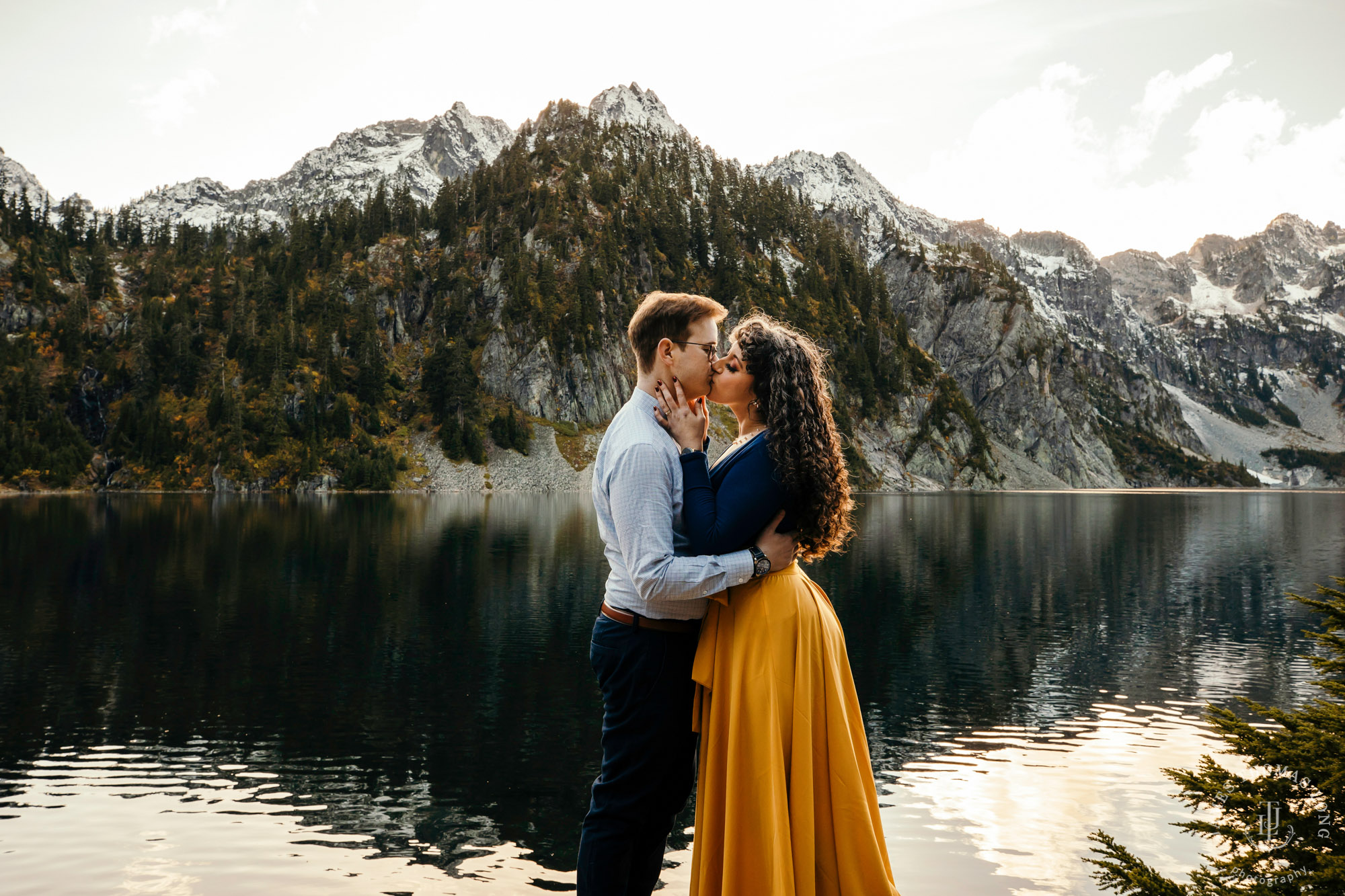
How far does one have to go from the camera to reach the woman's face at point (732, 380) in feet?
15.5

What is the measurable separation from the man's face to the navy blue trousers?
1434mm

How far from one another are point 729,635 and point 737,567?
476 mm

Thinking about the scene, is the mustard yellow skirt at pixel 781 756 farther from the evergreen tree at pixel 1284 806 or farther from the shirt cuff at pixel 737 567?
the evergreen tree at pixel 1284 806

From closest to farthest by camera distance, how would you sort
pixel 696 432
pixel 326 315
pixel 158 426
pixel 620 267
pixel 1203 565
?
pixel 696 432, pixel 1203 565, pixel 158 426, pixel 326 315, pixel 620 267

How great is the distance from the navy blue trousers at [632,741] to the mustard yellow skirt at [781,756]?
0.56 ft

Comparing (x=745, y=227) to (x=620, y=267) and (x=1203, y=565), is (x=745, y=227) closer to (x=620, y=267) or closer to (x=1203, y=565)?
(x=620, y=267)

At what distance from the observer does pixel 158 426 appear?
123 m

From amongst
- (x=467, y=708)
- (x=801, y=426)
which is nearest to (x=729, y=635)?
(x=801, y=426)

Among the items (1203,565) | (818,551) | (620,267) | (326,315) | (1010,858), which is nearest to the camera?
(818,551)

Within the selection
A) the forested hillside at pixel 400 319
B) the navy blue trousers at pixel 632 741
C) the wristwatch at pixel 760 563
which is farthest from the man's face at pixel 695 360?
the forested hillside at pixel 400 319

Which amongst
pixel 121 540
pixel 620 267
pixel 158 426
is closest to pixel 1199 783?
pixel 121 540

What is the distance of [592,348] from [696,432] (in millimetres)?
146767

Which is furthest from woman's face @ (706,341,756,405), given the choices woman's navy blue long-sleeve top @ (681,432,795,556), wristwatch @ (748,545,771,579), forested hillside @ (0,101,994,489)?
forested hillside @ (0,101,994,489)

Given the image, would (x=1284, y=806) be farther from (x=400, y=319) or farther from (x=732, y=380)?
(x=400, y=319)
